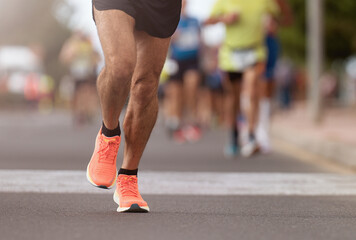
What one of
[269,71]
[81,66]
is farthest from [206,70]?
[269,71]

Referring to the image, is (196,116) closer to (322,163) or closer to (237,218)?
(322,163)

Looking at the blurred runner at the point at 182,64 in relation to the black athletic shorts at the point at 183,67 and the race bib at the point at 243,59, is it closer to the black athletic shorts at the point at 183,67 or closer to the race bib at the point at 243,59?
the black athletic shorts at the point at 183,67

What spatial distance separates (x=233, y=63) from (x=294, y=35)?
63.4 feet

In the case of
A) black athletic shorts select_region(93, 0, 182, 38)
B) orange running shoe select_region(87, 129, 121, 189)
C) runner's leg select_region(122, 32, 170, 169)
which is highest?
black athletic shorts select_region(93, 0, 182, 38)

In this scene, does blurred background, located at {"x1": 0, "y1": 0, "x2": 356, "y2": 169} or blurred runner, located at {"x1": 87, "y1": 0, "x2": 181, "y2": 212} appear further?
blurred background, located at {"x1": 0, "y1": 0, "x2": 356, "y2": 169}

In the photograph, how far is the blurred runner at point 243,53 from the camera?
10.1 m

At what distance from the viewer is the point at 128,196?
4.99 m

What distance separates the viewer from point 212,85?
20000mm

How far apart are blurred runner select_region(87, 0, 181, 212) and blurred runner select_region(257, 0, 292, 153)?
5.51 metres

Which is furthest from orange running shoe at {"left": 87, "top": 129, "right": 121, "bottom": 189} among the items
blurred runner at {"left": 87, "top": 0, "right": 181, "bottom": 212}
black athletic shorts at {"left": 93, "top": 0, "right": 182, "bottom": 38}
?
black athletic shorts at {"left": 93, "top": 0, "right": 182, "bottom": 38}

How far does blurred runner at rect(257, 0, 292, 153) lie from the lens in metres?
10.8

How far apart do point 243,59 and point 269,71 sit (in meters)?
1.73

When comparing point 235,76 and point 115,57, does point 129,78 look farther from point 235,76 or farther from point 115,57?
point 235,76

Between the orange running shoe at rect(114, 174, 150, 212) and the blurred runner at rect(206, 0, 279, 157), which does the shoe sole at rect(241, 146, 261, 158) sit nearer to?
the blurred runner at rect(206, 0, 279, 157)
